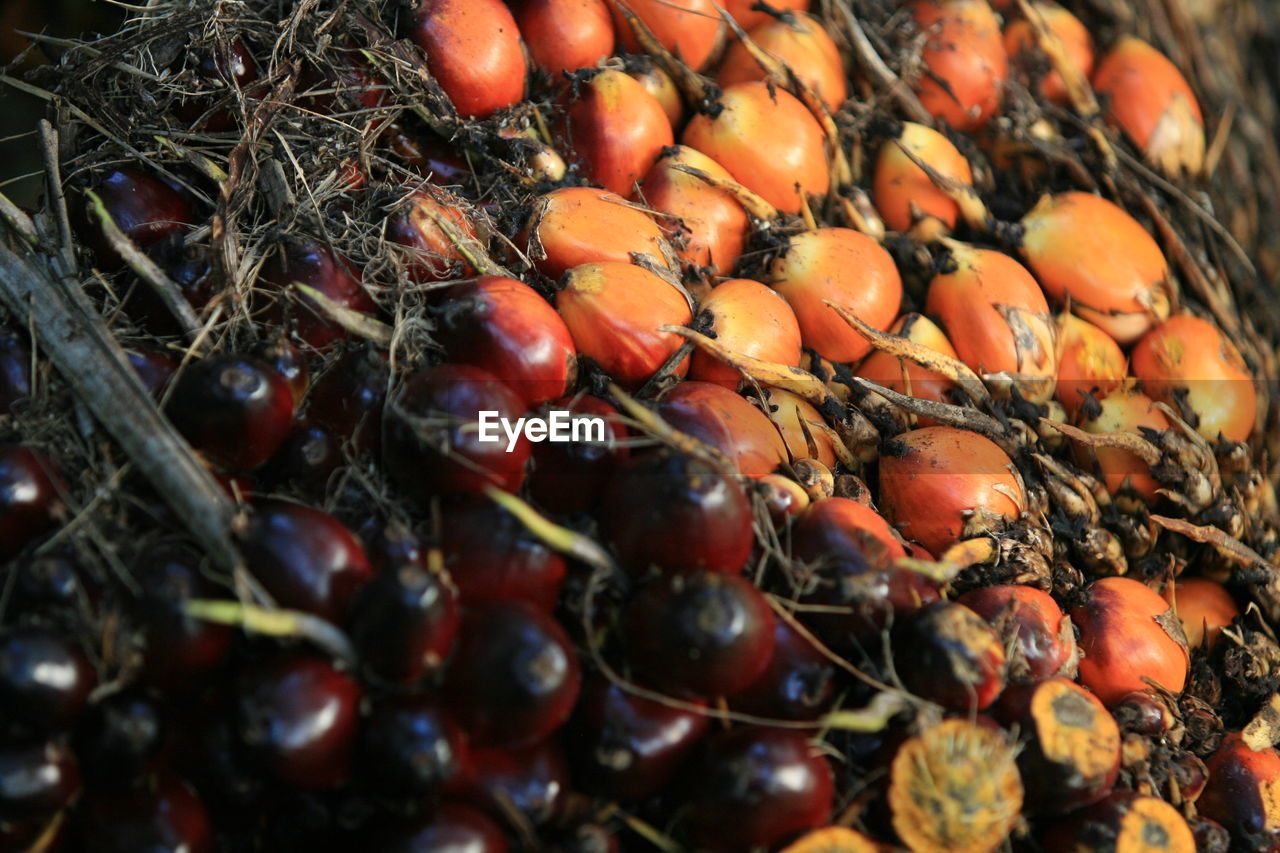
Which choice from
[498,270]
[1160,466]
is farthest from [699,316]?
[1160,466]

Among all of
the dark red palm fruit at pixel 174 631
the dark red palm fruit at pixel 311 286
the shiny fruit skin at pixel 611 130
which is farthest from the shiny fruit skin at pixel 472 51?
the dark red palm fruit at pixel 174 631

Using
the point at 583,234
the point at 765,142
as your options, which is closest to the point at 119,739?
the point at 583,234

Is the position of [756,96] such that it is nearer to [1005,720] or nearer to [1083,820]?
[1005,720]

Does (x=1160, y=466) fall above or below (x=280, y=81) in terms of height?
below

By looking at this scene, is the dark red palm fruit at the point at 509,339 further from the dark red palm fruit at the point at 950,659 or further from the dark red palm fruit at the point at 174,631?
the dark red palm fruit at the point at 950,659

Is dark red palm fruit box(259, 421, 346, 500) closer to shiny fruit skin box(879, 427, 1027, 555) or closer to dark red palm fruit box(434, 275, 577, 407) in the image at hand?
dark red palm fruit box(434, 275, 577, 407)

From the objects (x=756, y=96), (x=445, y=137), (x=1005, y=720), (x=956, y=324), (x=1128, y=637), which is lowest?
(x=1128, y=637)

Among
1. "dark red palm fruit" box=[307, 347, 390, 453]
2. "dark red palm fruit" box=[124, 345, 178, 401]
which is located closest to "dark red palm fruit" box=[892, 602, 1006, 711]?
"dark red palm fruit" box=[307, 347, 390, 453]
